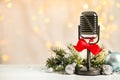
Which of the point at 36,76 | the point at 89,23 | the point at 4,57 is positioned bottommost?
→ the point at 36,76

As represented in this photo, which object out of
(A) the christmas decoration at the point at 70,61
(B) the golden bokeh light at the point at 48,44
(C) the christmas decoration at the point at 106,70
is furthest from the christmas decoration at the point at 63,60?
(B) the golden bokeh light at the point at 48,44

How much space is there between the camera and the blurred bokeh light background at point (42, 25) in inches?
73.5

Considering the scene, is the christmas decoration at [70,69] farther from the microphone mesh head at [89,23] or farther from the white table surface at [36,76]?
the microphone mesh head at [89,23]

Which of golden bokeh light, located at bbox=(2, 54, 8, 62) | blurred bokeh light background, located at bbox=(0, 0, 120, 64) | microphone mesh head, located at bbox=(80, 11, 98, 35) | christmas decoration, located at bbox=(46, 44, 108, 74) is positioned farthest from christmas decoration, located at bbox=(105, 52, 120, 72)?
golden bokeh light, located at bbox=(2, 54, 8, 62)

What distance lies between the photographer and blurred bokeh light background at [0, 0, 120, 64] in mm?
1867

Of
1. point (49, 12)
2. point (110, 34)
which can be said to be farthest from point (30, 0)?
point (110, 34)

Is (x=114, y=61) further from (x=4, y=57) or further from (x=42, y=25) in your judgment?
(x=4, y=57)

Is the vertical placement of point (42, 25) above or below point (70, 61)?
above

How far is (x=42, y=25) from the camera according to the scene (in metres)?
1.88

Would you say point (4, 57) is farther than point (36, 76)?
Yes

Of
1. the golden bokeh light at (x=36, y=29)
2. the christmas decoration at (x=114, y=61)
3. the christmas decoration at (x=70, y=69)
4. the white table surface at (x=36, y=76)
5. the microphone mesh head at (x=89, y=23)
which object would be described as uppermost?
the golden bokeh light at (x=36, y=29)

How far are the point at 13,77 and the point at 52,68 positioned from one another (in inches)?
7.6

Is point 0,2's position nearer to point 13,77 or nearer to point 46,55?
point 46,55

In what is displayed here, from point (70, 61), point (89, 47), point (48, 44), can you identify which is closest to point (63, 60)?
point (70, 61)
